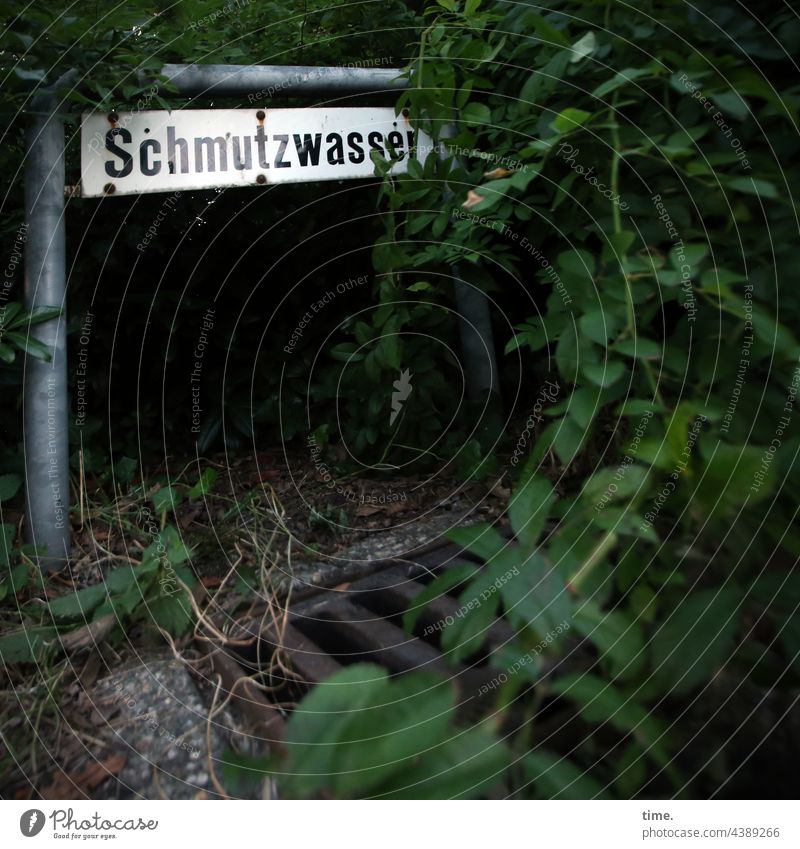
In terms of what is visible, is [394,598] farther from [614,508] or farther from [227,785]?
[614,508]

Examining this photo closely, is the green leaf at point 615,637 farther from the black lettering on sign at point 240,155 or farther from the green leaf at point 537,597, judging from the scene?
the black lettering on sign at point 240,155

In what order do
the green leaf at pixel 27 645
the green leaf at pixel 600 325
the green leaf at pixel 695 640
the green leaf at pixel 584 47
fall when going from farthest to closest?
the green leaf at pixel 27 645 → the green leaf at pixel 584 47 → the green leaf at pixel 600 325 → the green leaf at pixel 695 640

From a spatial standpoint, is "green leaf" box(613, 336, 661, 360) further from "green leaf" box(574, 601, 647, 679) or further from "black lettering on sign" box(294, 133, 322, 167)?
"black lettering on sign" box(294, 133, 322, 167)

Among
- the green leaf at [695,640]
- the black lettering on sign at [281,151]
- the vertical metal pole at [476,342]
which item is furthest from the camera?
the vertical metal pole at [476,342]

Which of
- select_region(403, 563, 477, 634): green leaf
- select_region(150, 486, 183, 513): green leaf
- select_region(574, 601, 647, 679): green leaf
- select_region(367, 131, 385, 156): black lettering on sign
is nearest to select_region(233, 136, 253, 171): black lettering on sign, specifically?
select_region(367, 131, 385, 156): black lettering on sign

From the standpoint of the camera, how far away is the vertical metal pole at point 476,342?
62.5 inches

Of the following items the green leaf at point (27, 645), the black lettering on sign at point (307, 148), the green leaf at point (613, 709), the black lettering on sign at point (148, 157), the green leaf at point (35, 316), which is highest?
the black lettering on sign at point (307, 148)

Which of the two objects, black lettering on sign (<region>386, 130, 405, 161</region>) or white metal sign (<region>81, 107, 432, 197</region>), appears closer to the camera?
white metal sign (<region>81, 107, 432, 197</region>)

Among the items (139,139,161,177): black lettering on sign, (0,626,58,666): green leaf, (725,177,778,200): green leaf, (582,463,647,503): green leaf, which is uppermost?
(139,139,161,177): black lettering on sign

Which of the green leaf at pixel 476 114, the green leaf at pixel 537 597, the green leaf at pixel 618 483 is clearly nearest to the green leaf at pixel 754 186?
the green leaf at pixel 618 483

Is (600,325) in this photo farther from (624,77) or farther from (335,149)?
(335,149)

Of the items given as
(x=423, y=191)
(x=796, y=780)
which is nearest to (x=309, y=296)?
(x=423, y=191)

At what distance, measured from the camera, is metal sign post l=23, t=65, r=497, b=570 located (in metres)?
1.23

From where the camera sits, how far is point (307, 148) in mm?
1329
